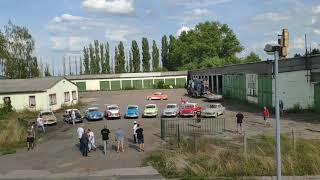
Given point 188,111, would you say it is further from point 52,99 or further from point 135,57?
point 135,57

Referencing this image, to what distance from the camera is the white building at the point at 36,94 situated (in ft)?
A: 194

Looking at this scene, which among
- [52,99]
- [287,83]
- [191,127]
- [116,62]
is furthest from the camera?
[116,62]

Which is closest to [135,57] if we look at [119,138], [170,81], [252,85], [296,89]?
[170,81]

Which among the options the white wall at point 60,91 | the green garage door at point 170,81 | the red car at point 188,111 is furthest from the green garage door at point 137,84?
the red car at point 188,111

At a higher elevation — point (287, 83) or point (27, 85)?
point (27, 85)

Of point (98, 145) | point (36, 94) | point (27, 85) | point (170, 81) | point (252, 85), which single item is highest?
point (170, 81)

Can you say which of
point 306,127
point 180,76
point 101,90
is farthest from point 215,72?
point 306,127

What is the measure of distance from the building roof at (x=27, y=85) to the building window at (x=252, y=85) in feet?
78.1

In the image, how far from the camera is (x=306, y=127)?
36875 millimetres

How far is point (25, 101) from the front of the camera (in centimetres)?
5950

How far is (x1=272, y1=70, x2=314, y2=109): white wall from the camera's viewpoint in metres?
47.2

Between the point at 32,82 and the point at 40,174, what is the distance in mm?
42928

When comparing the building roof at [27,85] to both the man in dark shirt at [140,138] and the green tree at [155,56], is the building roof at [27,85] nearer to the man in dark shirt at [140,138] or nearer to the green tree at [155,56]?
the man in dark shirt at [140,138]

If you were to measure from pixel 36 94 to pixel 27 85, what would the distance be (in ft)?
15.2
